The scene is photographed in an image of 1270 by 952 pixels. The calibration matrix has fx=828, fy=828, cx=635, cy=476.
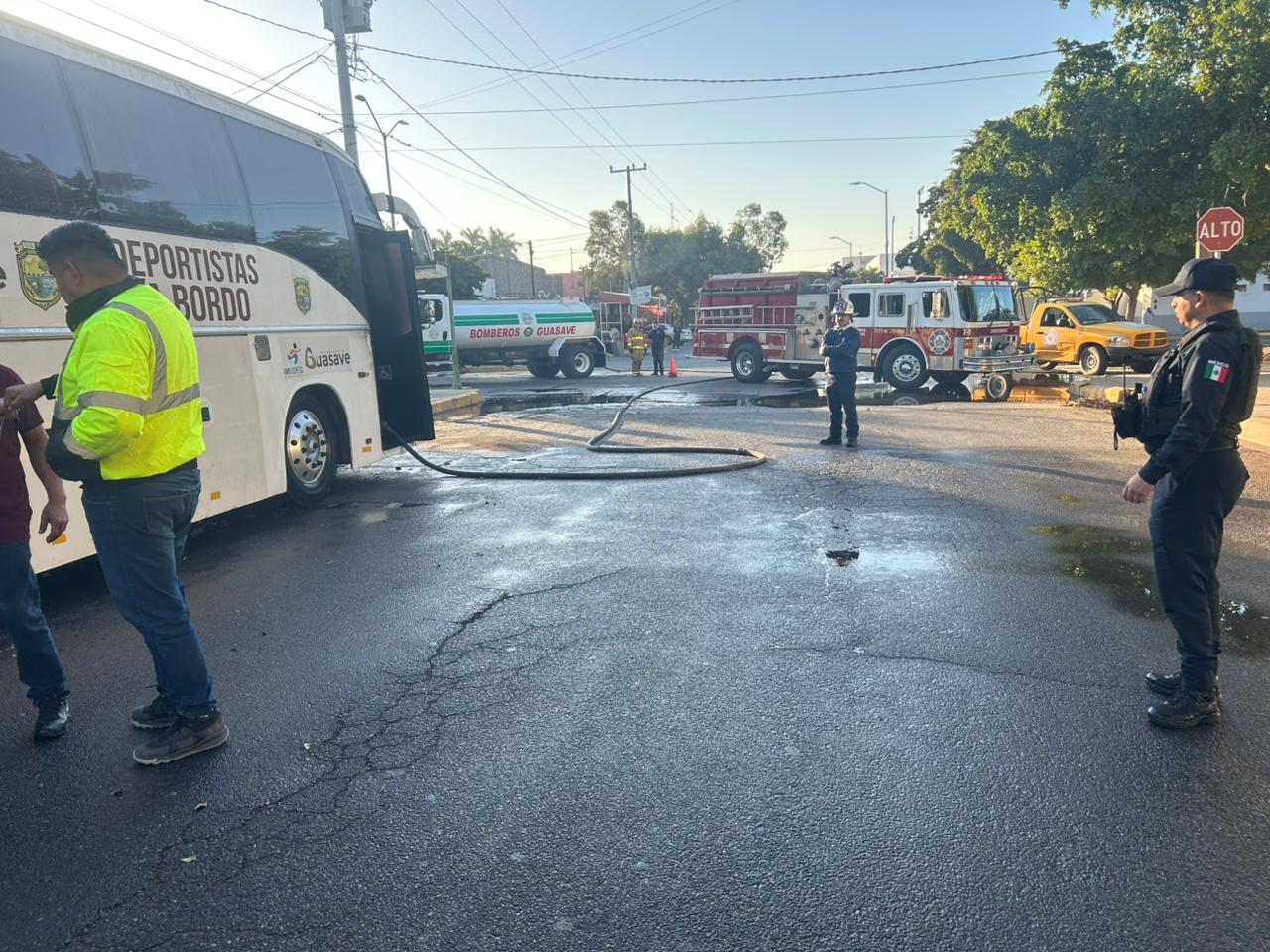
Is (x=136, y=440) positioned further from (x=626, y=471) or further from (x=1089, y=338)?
(x=1089, y=338)

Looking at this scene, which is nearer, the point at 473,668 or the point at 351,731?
the point at 351,731

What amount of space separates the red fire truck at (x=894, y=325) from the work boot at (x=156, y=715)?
54.4 ft

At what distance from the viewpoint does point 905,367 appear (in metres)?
19.2

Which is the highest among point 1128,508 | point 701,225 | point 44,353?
point 701,225

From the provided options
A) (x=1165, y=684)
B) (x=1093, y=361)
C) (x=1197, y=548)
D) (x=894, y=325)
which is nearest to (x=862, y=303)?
(x=894, y=325)

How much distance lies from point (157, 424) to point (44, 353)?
2.72 metres

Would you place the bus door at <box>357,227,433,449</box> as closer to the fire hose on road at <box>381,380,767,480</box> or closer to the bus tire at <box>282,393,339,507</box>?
the fire hose on road at <box>381,380,767,480</box>

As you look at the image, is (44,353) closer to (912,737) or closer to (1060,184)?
(912,737)

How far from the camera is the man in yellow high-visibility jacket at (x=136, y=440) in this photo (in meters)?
3.05

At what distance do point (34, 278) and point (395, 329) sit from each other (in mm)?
4339

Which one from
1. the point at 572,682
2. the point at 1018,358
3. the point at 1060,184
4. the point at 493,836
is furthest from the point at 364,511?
the point at 1060,184

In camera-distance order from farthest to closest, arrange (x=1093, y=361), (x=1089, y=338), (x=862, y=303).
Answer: (x=1089, y=338)
(x=1093, y=361)
(x=862, y=303)

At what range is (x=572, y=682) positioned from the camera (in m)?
4.12

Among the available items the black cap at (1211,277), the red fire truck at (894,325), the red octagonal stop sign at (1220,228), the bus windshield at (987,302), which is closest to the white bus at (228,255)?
the black cap at (1211,277)
